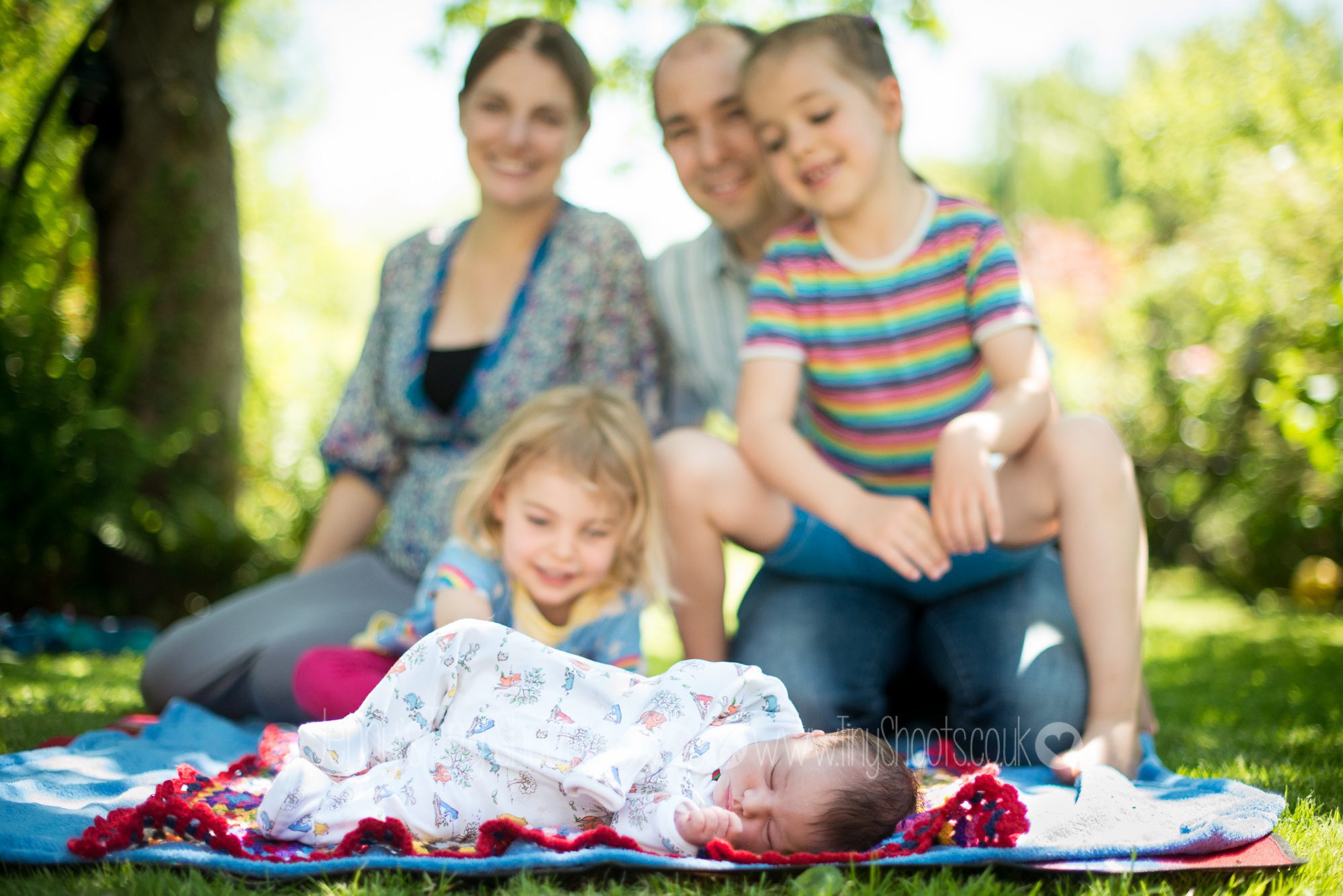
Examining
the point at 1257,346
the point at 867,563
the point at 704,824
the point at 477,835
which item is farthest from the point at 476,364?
the point at 1257,346

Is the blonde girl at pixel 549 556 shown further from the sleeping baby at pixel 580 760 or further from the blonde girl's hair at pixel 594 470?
the sleeping baby at pixel 580 760

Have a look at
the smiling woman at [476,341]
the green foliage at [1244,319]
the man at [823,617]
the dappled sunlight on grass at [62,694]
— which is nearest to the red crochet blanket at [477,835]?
the man at [823,617]

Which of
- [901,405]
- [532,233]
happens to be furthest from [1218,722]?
[532,233]

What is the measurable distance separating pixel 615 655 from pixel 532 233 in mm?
1320

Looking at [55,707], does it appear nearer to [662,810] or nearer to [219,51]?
[662,810]

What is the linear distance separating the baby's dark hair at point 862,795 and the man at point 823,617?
467 mm

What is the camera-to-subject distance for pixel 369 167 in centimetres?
2686

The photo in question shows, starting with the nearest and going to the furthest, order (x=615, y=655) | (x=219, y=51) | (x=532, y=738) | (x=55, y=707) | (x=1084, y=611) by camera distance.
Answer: (x=532, y=738) < (x=1084, y=611) < (x=615, y=655) < (x=55, y=707) < (x=219, y=51)

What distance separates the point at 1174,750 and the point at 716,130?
5.95 ft

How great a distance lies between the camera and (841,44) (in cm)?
224

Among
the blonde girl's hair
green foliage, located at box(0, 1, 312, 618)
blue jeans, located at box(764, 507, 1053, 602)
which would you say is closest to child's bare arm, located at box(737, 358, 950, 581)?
blue jeans, located at box(764, 507, 1053, 602)

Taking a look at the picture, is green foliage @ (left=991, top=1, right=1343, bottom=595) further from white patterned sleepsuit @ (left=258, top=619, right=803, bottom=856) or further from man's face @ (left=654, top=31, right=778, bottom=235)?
white patterned sleepsuit @ (left=258, top=619, right=803, bottom=856)

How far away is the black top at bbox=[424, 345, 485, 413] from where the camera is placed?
8.84ft

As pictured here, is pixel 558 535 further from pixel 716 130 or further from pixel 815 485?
pixel 716 130
